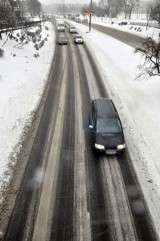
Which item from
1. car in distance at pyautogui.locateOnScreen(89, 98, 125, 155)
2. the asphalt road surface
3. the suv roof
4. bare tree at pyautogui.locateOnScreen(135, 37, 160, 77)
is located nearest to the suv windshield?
car in distance at pyautogui.locateOnScreen(89, 98, 125, 155)

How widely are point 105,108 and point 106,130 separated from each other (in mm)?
2096

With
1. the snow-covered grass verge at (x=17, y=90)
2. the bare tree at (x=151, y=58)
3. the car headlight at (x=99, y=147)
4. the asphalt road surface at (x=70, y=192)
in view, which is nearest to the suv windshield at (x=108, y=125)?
the car headlight at (x=99, y=147)

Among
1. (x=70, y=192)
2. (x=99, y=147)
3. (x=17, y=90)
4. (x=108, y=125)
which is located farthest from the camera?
(x=17, y=90)

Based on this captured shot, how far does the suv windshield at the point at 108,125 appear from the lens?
13782 millimetres

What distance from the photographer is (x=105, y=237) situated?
30.1 feet

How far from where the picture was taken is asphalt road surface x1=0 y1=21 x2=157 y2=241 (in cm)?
945

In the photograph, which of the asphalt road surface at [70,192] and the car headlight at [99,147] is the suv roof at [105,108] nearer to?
the asphalt road surface at [70,192]

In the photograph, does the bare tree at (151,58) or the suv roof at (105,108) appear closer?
the suv roof at (105,108)

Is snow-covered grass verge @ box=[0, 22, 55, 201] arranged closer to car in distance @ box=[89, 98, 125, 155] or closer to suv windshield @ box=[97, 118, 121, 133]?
car in distance @ box=[89, 98, 125, 155]

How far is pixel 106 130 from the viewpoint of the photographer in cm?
1379

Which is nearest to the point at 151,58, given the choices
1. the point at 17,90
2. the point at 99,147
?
the point at 17,90

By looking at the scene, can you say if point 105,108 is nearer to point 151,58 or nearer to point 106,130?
point 106,130

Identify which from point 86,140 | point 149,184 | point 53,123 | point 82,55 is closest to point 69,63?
point 82,55

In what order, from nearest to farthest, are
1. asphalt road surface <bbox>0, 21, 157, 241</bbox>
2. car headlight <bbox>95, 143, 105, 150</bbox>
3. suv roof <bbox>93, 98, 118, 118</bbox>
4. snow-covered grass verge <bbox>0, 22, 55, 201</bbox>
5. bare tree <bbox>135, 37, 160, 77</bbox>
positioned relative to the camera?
asphalt road surface <bbox>0, 21, 157, 241</bbox> < car headlight <bbox>95, 143, 105, 150</bbox> < snow-covered grass verge <bbox>0, 22, 55, 201</bbox> < suv roof <bbox>93, 98, 118, 118</bbox> < bare tree <bbox>135, 37, 160, 77</bbox>
